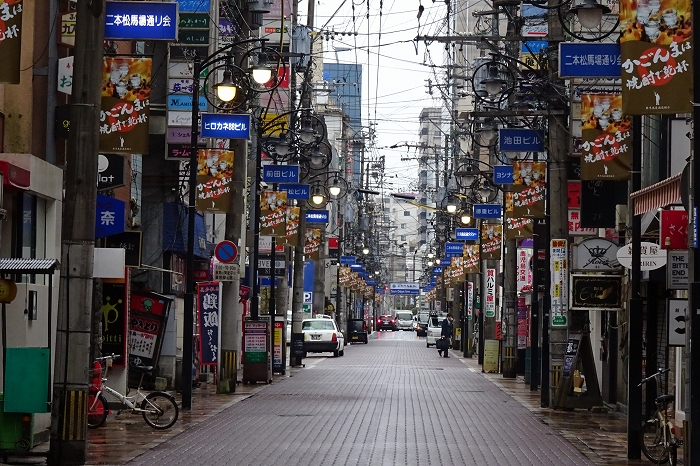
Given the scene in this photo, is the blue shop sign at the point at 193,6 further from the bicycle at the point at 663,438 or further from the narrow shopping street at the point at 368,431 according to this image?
the bicycle at the point at 663,438

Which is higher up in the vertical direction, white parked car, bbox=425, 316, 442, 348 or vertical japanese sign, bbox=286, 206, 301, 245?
vertical japanese sign, bbox=286, 206, 301, 245

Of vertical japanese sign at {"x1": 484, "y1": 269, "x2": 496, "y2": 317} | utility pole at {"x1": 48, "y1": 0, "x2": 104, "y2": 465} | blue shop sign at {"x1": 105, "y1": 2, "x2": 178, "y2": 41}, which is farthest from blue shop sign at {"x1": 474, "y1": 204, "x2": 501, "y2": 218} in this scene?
utility pole at {"x1": 48, "y1": 0, "x2": 104, "y2": 465}

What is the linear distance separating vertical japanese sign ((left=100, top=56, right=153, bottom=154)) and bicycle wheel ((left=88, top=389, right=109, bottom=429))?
4.81m

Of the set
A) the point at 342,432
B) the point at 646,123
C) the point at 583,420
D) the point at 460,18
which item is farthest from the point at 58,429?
the point at 460,18

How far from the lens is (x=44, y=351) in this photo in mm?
17219

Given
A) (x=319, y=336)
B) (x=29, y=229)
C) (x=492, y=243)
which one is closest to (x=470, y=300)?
(x=319, y=336)

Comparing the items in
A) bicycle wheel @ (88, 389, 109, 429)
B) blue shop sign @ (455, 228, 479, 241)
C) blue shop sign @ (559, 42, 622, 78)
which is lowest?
bicycle wheel @ (88, 389, 109, 429)

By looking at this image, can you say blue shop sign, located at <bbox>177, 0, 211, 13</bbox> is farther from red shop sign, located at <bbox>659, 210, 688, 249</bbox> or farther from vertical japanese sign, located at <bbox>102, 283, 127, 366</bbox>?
red shop sign, located at <bbox>659, 210, 688, 249</bbox>

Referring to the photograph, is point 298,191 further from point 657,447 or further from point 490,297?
point 657,447

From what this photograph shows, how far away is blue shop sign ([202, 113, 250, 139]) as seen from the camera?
2741 centimetres

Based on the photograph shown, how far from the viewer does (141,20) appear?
703 inches

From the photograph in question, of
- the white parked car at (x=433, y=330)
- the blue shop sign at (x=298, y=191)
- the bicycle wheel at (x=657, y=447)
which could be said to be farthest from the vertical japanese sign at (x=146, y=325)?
the white parked car at (x=433, y=330)

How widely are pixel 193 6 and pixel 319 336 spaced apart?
3149cm

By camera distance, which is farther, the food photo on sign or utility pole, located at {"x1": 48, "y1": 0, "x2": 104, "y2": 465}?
the food photo on sign
